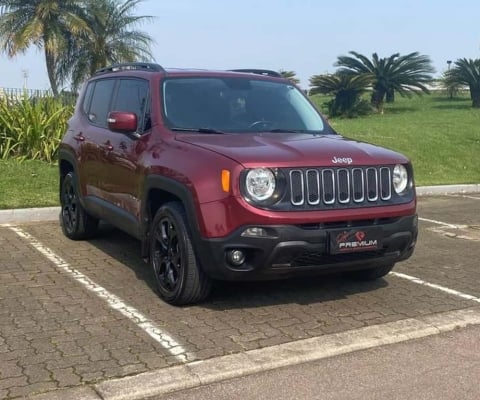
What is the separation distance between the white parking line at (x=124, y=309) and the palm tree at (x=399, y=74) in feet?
90.0

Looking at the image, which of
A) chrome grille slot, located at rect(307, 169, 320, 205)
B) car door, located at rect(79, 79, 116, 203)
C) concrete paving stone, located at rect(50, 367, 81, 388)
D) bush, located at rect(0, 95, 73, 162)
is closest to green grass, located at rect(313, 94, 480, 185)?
bush, located at rect(0, 95, 73, 162)

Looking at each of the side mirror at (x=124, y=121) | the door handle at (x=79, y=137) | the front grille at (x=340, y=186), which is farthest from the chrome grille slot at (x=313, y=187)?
the door handle at (x=79, y=137)

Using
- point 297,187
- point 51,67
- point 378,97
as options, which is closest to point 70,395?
point 297,187

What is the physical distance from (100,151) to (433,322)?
3.41 metres

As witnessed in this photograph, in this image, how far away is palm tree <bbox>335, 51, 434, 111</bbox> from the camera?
108ft

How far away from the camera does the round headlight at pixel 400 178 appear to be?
521 cm

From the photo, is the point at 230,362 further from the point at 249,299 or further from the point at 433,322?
the point at 433,322

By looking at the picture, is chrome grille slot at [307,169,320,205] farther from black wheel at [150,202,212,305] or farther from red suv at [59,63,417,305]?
black wheel at [150,202,212,305]

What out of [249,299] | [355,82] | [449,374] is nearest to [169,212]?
[249,299]

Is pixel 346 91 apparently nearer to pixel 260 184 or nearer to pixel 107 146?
pixel 107 146

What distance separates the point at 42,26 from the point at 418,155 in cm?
2321

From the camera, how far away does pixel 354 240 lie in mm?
4836

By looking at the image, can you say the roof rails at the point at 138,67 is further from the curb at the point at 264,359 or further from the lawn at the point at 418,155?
the lawn at the point at 418,155

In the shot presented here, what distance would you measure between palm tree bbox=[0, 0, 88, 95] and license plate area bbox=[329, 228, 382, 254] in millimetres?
29599
